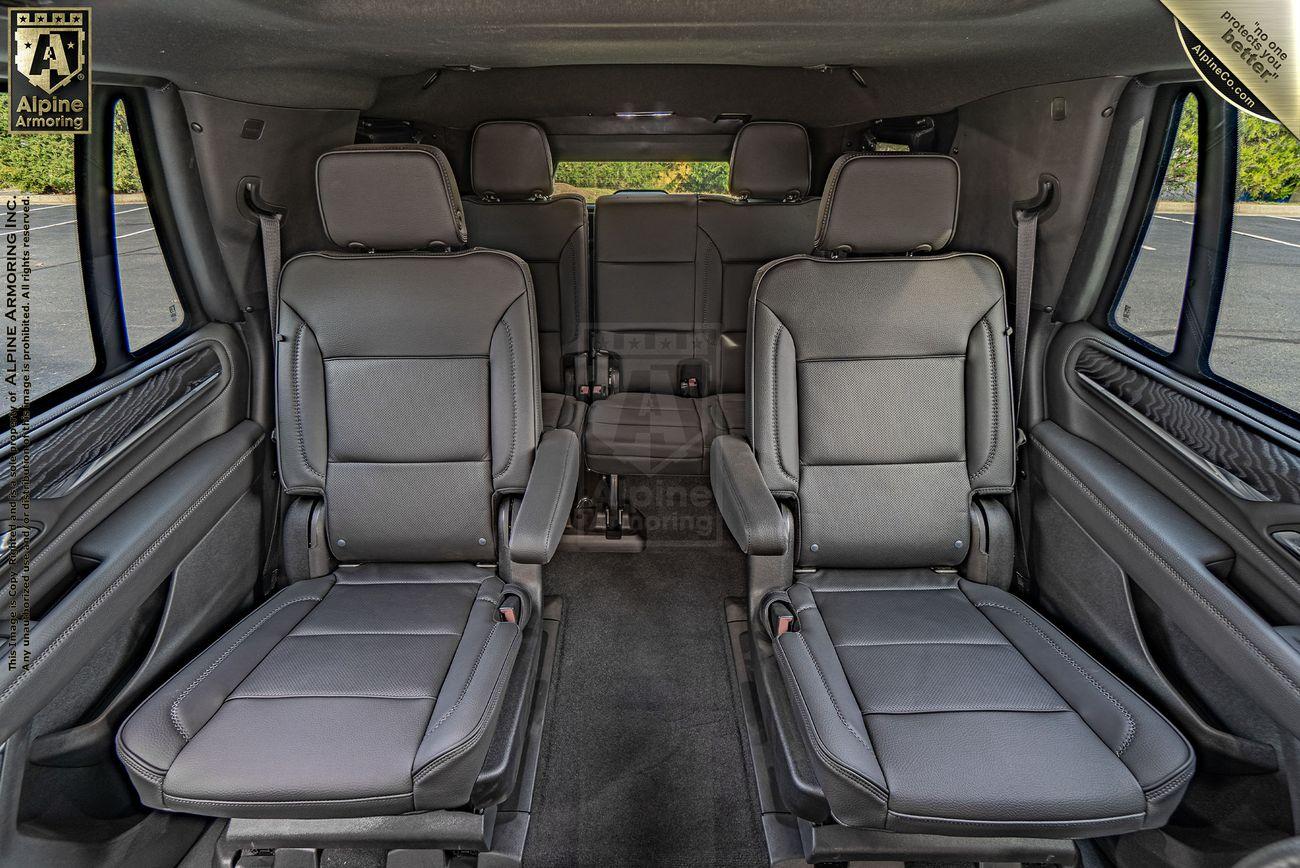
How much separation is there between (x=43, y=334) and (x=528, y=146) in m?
1.98

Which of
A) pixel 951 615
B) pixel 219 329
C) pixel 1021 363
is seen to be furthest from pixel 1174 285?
pixel 219 329

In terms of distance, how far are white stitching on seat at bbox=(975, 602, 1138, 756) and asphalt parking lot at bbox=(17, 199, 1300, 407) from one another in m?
0.76

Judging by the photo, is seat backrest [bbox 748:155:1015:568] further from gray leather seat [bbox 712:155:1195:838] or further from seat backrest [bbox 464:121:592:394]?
seat backrest [bbox 464:121:592:394]

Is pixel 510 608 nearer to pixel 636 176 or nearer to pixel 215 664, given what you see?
pixel 215 664

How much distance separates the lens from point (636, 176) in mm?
3816

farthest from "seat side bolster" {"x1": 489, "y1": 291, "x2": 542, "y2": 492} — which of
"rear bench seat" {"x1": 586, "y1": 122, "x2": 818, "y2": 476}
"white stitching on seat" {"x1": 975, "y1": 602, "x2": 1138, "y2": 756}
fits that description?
"white stitching on seat" {"x1": 975, "y1": 602, "x2": 1138, "y2": 756}

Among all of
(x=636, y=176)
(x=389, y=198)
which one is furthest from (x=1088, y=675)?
(x=636, y=176)

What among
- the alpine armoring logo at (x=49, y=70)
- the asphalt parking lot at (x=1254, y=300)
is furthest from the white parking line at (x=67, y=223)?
the asphalt parking lot at (x=1254, y=300)

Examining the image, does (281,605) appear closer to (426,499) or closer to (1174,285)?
(426,499)

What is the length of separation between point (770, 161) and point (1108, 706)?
258cm

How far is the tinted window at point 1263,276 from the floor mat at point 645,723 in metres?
1.67

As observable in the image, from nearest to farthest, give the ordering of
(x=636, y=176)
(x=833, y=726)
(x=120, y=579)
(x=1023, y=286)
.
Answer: (x=833, y=726) < (x=120, y=579) < (x=1023, y=286) < (x=636, y=176)

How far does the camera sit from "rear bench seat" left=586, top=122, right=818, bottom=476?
3295 mm

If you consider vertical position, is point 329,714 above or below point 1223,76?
below
